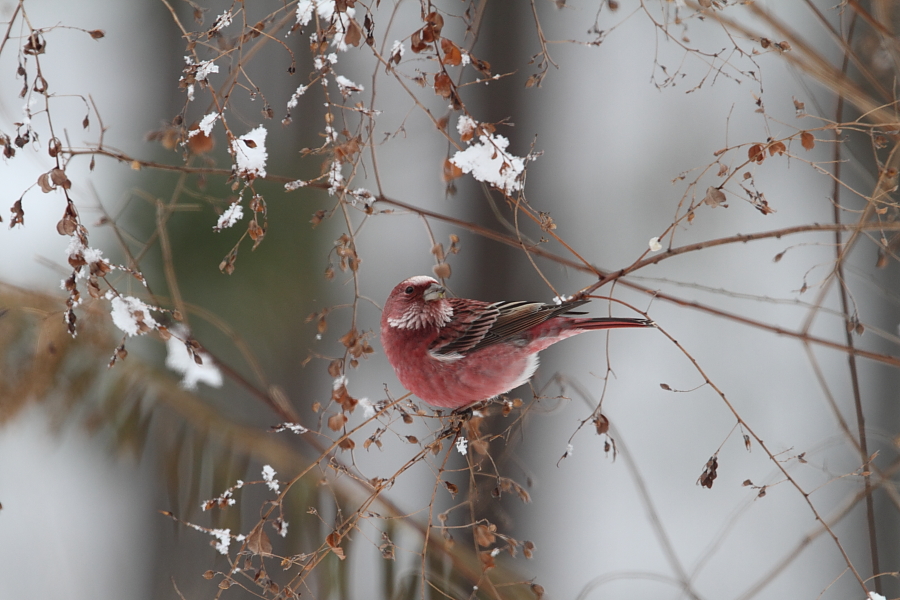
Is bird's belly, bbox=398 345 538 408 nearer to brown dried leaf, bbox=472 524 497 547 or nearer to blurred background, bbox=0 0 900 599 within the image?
blurred background, bbox=0 0 900 599

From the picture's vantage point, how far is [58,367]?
7.64 feet

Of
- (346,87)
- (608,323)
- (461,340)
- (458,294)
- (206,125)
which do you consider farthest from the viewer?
(458,294)

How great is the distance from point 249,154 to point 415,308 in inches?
23.2

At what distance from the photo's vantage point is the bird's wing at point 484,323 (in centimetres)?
160

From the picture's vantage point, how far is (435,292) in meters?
1.56

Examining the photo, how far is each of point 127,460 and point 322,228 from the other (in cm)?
153

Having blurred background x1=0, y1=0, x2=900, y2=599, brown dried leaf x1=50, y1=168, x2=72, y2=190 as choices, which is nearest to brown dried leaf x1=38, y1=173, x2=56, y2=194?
brown dried leaf x1=50, y1=168, x2=72, y2=190

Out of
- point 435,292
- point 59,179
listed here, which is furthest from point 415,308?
point 59,179

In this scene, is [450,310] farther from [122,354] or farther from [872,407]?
[872,407]

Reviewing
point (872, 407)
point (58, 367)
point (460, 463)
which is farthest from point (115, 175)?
point (872, 407)

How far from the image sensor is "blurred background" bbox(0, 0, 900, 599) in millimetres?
2355

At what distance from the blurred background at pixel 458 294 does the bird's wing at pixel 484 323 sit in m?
0.26

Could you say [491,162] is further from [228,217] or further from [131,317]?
[131,317]

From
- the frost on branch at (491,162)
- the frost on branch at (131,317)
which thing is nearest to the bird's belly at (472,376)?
the frost on branch at (491,162)
